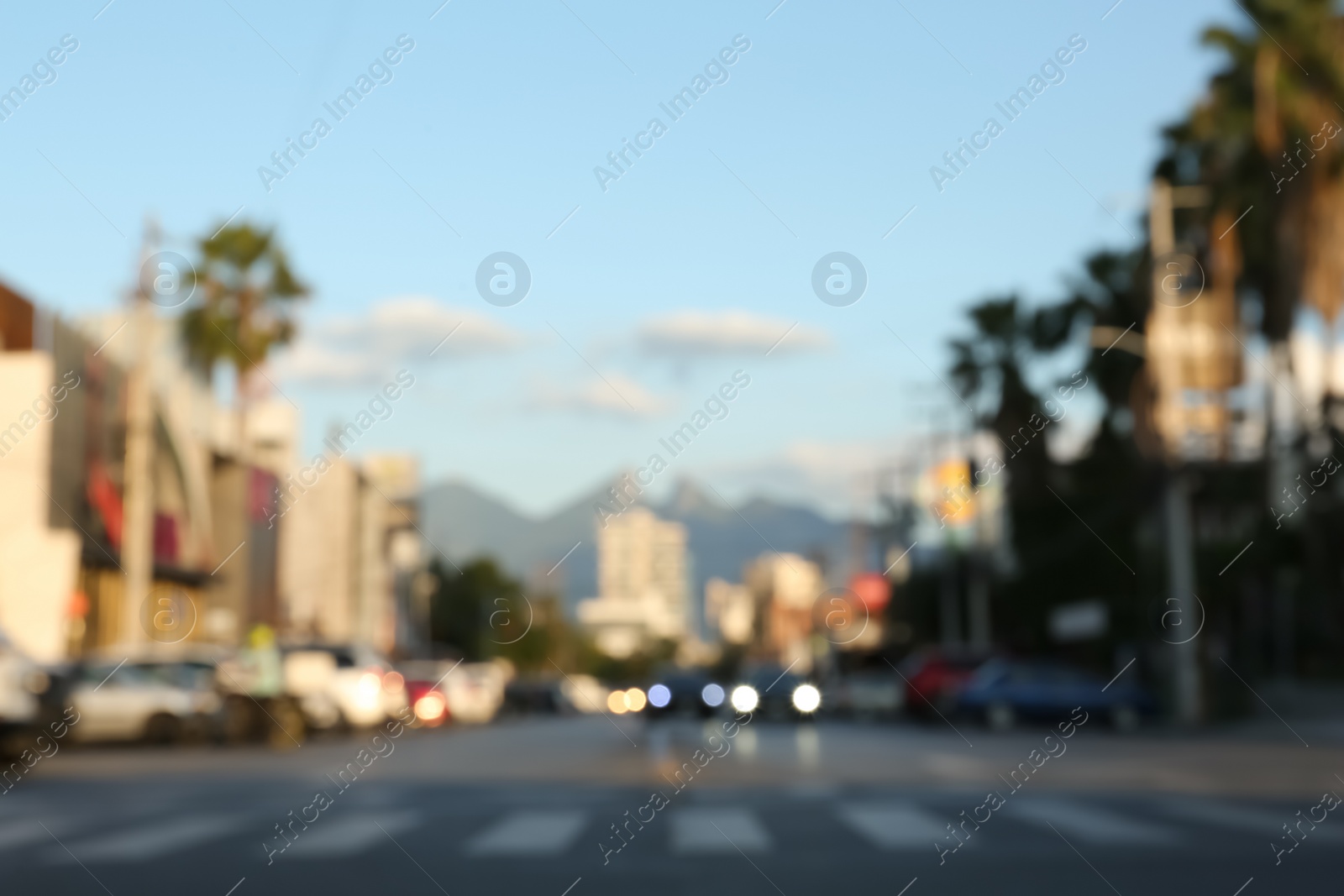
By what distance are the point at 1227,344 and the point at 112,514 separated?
40904mm

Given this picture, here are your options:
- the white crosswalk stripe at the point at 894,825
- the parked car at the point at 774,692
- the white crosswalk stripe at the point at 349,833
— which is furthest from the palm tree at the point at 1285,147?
the white crosswalk stripe at the point at 349,833

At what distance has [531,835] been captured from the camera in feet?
38.7

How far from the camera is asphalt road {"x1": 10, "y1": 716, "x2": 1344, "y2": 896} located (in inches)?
365

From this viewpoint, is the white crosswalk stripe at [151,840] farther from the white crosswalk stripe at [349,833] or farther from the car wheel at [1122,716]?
the car wheel at [1122,716]

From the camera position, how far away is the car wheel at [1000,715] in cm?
3528

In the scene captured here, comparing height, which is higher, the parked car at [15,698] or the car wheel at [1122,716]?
the parked car at [15,698]

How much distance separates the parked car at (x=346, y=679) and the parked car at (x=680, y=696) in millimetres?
10447

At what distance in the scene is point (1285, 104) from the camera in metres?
33.8

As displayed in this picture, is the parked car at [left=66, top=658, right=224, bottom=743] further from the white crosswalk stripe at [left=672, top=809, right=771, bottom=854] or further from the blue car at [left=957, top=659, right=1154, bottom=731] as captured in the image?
the blue car at [left=957, top=659, right=1154, bottom=731]

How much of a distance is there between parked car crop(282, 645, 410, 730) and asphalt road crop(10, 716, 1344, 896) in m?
9.13

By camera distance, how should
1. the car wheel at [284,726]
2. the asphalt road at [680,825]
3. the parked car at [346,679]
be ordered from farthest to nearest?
the parked car at [346,679] → the car wheel at [284,726] → the asphalt road at [680,825]

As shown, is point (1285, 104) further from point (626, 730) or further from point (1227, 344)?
point (1227, 344)

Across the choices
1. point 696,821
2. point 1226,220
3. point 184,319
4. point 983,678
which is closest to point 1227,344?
point 1226,220

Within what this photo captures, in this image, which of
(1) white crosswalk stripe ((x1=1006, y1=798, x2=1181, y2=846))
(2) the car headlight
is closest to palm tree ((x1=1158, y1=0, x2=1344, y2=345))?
(1) white crosswalk stripe ((x1=1006, y1=798, x2=1181, y2=846))
